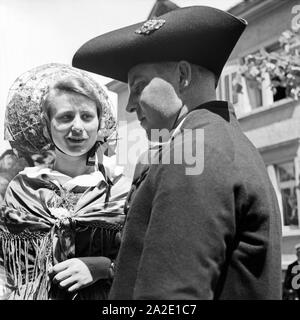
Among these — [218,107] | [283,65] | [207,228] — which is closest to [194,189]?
[207,228]

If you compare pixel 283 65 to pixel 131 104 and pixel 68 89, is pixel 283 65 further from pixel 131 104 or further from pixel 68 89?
pixel 131 104

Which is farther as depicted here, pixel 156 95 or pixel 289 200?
pixel 289 200

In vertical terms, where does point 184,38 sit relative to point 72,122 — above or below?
above

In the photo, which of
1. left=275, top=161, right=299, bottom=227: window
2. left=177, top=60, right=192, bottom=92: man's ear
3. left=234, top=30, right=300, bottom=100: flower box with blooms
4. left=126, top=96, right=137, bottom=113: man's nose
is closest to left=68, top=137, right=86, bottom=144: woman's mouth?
left=126, top=96, right=137, bottom=113: man's nose

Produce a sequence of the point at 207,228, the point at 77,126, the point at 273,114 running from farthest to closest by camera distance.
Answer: the point at 273,114
the point at 77,126
the point at 207,228

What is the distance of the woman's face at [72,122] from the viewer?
48.6 inches

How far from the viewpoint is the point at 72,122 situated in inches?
48.6

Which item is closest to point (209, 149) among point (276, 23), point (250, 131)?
point (276, 23)

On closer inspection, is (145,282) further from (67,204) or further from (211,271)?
(67,204)

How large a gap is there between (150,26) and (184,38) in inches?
3.2

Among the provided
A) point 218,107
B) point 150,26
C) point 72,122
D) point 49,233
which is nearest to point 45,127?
point 72,122

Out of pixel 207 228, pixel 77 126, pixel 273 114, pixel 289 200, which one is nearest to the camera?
pixel 207 228

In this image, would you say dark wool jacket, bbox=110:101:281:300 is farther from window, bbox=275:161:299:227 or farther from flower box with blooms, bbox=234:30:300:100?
window, bbox=275:161:299:227

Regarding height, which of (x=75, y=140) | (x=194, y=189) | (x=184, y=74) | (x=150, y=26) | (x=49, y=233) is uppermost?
(x=150, y=26)
